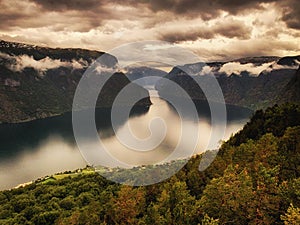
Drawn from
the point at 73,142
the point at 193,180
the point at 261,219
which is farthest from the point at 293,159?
the point at 73,142

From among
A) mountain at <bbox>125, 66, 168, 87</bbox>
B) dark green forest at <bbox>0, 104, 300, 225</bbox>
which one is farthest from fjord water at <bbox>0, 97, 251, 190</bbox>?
dark green forest at <bbox>0, 104, 300, 225</bbox>

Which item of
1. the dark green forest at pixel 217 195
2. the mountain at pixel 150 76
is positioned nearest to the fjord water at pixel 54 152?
the mountain at pixel 150 76

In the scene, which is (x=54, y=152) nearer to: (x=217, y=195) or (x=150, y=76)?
(x=150, y=76)

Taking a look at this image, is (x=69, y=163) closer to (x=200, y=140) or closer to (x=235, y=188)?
(x=200, y=140)

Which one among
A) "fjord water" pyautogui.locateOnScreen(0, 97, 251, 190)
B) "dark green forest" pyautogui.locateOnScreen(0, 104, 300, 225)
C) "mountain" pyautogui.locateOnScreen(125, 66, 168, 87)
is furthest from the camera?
"fjord water" pyautogui.locateOnScreen(0, 97, 251, 190)

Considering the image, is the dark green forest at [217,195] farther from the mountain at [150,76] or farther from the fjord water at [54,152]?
the fjord water at [54,152]

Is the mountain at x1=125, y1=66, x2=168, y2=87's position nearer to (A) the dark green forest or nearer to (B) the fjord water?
(A) the dark green forest

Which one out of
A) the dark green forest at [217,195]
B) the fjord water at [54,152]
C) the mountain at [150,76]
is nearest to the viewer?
the dark green forest at [217,195]

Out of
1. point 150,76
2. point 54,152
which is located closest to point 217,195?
point 150,76

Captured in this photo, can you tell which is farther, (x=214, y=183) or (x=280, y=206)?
(x=214, y=183)
